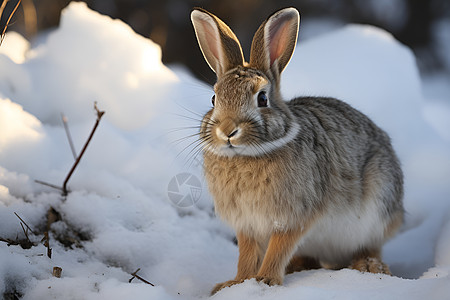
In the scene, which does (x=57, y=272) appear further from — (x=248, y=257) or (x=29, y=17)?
(x=29, y=17)

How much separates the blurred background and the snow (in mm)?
1753

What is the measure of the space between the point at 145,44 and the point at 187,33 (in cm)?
257

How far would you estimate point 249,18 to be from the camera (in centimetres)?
660

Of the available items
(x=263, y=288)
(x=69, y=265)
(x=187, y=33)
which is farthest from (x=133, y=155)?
(x=187, y=33)

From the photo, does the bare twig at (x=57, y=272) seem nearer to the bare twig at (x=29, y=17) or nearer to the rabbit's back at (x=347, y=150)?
the rabbit's back at (x=347, y=150)

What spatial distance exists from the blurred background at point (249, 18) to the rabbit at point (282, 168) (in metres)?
→ 2.89

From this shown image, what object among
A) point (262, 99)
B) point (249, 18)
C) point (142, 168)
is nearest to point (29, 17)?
point (249, 18)

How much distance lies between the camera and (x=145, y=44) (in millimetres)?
4082

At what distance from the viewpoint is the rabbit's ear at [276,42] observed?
2.73 meters

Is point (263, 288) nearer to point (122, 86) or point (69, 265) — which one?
point (69, 265)

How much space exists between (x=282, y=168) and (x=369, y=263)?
2.86 ft

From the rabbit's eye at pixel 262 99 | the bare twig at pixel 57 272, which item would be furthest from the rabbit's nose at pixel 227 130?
the bare twig at pixel 57 272

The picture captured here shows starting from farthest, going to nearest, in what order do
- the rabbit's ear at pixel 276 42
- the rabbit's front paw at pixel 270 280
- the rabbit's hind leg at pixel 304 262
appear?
the rabbit's hind leg at pixel 304 262
the rabbit's ear at pixel 276 42
the rabbit's front paw at pixel 270 280

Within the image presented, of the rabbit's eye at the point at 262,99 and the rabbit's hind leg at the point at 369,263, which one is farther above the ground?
the rabbit's eye at the point at 262,99
